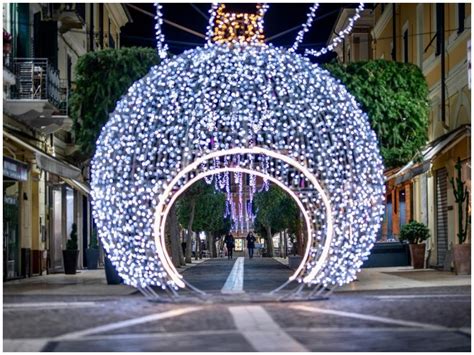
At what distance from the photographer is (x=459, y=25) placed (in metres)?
26.2

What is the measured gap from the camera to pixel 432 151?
25828 mm

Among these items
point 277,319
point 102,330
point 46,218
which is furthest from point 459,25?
point 102,330

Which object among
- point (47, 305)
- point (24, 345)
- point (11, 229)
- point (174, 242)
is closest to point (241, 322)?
point (24, 345)

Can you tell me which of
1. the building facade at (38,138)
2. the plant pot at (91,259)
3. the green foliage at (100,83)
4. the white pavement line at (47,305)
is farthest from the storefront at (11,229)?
the white pavement line at (47,305)

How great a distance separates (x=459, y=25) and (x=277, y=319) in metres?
14.9

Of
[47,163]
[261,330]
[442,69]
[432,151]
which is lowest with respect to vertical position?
[261,330]

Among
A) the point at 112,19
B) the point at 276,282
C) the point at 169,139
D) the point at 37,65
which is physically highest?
the point at 112,19

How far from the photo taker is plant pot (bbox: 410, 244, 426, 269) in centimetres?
2959

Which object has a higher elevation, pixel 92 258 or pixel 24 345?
pixel 92 258

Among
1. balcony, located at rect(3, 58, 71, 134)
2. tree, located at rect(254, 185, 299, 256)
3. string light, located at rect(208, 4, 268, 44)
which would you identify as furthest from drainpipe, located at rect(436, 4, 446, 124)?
string light, located at rect(208, 4, 268, 44)

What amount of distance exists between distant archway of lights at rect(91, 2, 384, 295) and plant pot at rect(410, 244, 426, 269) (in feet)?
43.9

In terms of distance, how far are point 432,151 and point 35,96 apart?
32.0ft

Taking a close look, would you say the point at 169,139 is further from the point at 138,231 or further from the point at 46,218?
the point at 46,218

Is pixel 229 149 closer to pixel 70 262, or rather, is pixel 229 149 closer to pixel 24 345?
pixel 24 345
